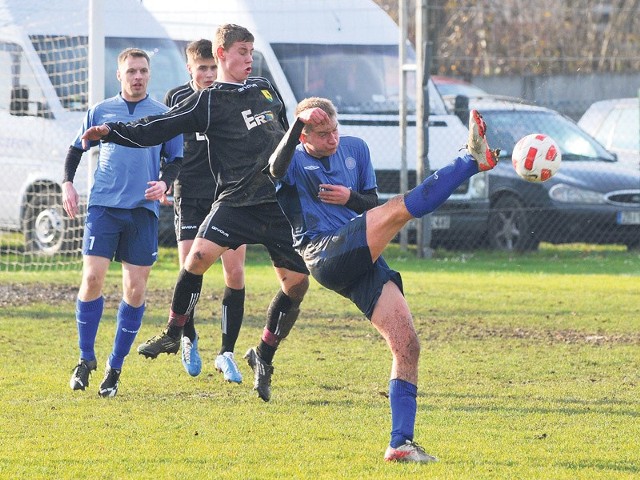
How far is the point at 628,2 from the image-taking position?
33.1 meters

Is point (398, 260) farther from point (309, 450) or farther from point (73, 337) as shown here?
point (309, 450)

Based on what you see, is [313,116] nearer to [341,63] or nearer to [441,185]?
[441,185]

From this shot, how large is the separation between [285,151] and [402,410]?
1344 mm

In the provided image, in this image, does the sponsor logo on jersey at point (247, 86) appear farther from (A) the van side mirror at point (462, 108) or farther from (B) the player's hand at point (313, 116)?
(A) the van side mirror at point (462, 108)

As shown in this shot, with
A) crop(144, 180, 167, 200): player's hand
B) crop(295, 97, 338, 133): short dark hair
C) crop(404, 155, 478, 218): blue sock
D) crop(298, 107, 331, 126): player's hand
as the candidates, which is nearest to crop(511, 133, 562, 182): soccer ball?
crop(404, 155, 478, 218): blue sock

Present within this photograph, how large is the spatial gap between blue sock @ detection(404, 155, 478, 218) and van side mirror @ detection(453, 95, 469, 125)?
1064cm

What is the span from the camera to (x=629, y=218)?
1574 centimetres

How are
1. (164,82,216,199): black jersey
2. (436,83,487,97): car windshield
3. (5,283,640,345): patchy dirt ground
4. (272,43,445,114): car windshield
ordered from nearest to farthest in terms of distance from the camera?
(164,82,216,199): black jersey → (5,283,640,345): patchy dirt ground → (272,43,445,114): car windshield → (436,83,487,97): car windshield

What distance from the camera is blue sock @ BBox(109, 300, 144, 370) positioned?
7536 millimetres

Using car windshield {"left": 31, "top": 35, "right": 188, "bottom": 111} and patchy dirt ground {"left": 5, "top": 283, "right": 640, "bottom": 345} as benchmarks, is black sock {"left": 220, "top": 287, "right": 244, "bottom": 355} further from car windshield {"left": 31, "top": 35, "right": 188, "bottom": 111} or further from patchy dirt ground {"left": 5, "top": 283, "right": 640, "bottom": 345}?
car windshield {"left": 31, "top": 35, "right": 188, "bottom": 111}

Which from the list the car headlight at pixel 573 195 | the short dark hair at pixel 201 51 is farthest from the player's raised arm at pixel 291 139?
the car headlight at pixel 573 195

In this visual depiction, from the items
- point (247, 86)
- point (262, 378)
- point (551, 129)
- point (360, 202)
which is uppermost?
point (551, 129)

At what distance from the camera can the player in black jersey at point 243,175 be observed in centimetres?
730

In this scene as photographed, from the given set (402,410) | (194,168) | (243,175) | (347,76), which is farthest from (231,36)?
(347,76)
